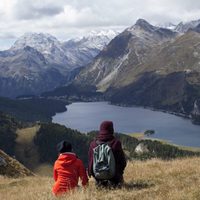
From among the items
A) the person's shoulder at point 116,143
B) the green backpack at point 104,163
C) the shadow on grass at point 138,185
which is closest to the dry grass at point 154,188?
the shadow on grass at point 138,185

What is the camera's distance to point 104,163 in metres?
15.7

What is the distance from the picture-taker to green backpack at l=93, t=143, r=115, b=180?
15602mm

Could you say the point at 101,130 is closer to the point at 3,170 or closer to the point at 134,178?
the point at 134,178

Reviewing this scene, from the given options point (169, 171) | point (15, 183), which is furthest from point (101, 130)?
point (15, 183)

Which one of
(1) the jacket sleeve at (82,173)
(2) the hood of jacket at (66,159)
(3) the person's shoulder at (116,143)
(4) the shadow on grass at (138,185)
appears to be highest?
(3) the person's shoulder at (116,143)

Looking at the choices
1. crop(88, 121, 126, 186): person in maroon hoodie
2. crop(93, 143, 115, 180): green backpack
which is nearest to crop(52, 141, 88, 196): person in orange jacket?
crop(88, 121, 126, 186): person in maroon hoodie

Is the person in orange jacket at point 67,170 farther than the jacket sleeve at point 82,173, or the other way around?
the jacket sleeve at point 82,173

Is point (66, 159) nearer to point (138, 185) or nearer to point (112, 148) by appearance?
point (112, 148)

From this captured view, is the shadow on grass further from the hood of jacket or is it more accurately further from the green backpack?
the hood of jacket

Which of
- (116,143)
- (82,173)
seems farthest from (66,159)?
(116,143)

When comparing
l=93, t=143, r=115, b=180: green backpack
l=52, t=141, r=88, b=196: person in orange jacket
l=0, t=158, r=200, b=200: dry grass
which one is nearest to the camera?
l=0, t=158, r=200, b=200: dry grass

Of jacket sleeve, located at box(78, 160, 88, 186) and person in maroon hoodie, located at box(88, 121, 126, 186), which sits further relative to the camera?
jacket sleeve, located at box(78, 160, 88, 186)

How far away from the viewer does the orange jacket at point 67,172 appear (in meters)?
16.3

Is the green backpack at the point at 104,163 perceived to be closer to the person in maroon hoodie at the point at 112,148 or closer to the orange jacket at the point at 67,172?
the person in maroon hoodie at the point at 112,148
